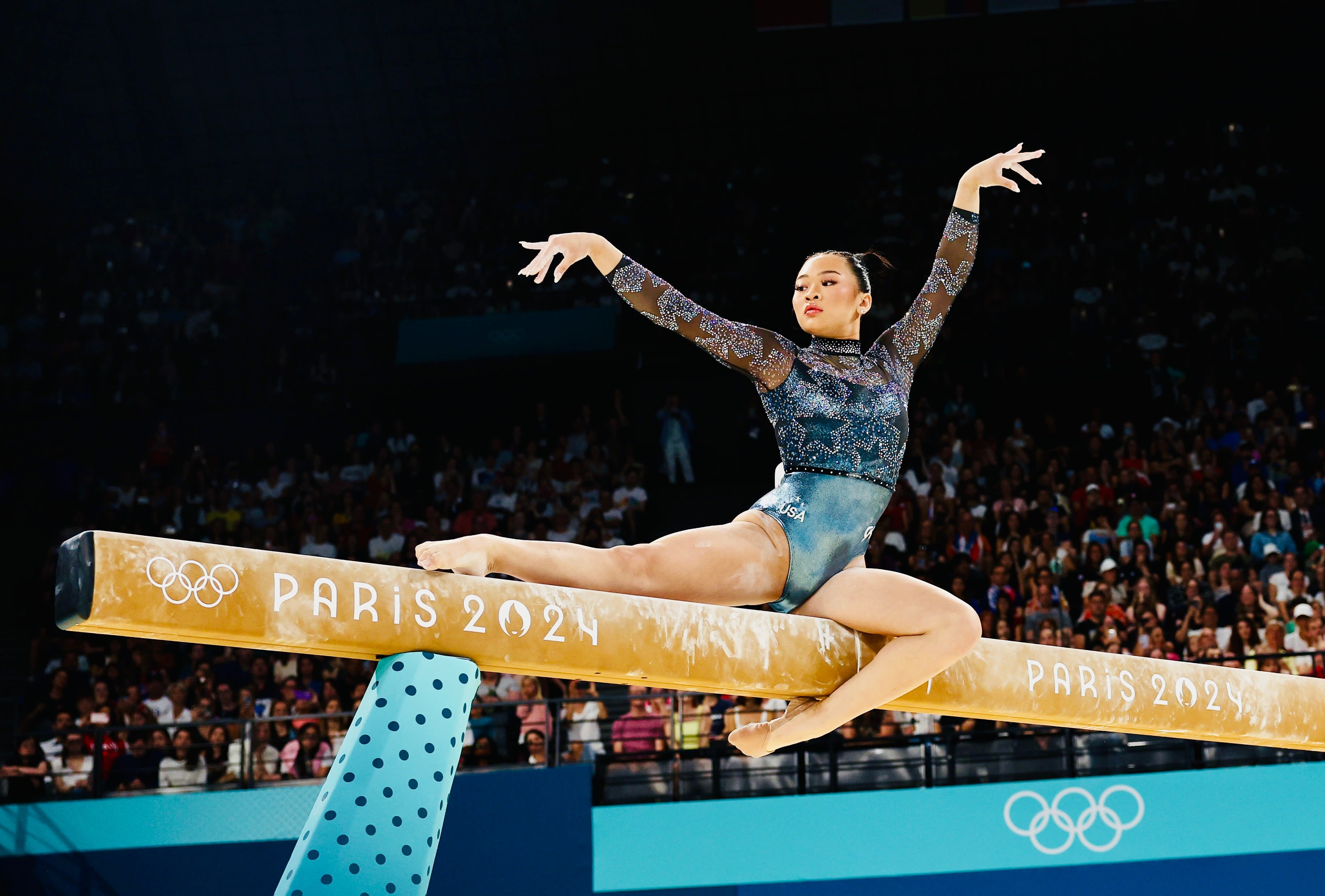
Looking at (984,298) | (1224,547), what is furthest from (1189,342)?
(1224,547)

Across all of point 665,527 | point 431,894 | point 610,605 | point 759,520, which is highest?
point 665,527

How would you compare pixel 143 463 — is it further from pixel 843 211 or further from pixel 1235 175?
pixel 1235 175

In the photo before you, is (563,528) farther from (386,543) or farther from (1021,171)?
(1021,171)

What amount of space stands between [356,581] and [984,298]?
1189 cm

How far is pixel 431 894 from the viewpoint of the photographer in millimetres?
8508

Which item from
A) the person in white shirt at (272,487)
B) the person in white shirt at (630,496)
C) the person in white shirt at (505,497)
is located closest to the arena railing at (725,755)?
the person in white shirt at (630,496)

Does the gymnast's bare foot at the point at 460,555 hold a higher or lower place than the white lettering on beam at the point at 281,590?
higher

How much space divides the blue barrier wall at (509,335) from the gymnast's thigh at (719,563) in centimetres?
1114

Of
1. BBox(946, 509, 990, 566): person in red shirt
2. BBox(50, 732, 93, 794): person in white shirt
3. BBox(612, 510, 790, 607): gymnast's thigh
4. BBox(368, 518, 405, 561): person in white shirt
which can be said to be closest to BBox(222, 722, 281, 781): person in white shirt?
BBox(50, 732, 93, 794): person in white shirt

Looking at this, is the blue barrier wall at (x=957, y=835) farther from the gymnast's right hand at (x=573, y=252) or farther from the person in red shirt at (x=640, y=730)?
the gymnast's right hand at (x=573, y=252)

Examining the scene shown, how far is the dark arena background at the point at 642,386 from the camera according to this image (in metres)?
8.17

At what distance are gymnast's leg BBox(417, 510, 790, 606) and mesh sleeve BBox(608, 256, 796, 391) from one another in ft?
1.18

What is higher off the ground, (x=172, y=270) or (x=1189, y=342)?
(x=172, y=270)

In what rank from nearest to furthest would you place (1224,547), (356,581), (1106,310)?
1. (356,581)
2. (1224,547)
3. (1106,310)
